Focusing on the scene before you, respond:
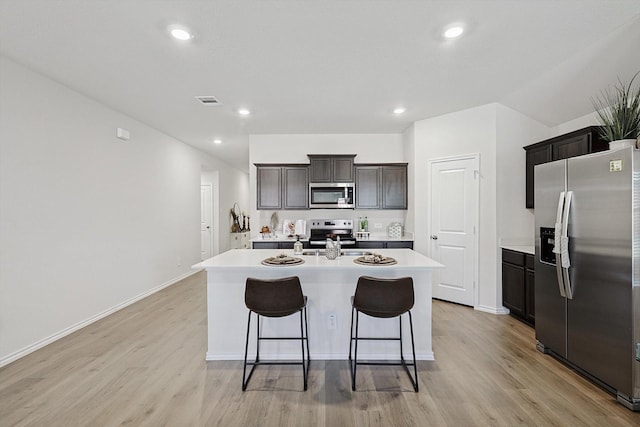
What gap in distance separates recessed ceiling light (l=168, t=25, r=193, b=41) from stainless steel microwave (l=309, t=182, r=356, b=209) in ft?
9.96

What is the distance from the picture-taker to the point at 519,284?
3564 millimetres

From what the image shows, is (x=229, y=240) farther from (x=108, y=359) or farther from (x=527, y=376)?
(x=527, y=376)

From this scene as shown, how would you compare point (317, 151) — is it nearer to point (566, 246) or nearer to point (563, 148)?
point (563, 148)

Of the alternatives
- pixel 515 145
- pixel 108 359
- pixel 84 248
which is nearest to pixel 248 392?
pixel 108 359

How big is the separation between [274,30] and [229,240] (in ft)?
22.6

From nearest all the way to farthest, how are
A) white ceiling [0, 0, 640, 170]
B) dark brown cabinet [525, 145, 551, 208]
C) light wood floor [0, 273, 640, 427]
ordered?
light wood floor [0, 273, 640, 427] → white ceiling [0, 0, 640, 170] → dark brown cabinet [525, 145, 551, 208]

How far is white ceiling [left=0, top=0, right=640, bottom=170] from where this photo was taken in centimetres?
208

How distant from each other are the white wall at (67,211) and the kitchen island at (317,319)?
71.0 inches

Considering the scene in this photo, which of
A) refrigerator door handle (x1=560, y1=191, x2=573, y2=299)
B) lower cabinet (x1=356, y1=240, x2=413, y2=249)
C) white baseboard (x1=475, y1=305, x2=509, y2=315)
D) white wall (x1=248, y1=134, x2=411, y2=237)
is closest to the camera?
refrigerator door handle (x1=560, y1=191, x2=573, y2=299)

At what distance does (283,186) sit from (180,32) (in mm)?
3076

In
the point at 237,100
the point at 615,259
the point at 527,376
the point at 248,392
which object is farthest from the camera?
the point at 237,100

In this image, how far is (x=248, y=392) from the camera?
2.25 metres

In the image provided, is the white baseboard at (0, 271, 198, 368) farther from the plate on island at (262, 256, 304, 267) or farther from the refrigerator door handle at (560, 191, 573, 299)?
the refrigerator door handle at (560, 191, 573, 299)

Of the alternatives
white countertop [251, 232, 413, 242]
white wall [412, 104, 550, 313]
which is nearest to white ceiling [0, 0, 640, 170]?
white wall [412, 104, 550, 313]
